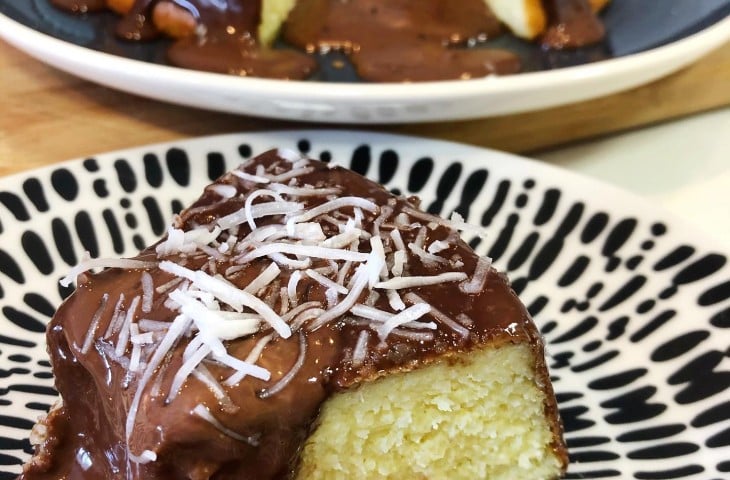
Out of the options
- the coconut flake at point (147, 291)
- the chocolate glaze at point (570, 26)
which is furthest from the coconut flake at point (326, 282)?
the chocolate glaze at point (570, 26)

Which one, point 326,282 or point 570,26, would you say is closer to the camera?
point 326,282

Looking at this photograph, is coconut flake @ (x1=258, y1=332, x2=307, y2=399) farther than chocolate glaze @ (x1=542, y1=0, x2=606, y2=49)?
No

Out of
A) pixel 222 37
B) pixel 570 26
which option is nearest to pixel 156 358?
pixel 222 37

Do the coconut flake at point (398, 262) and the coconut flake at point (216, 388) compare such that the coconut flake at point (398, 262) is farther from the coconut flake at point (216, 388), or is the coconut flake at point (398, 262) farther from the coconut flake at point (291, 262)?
the coconut flake at point (216, 388)

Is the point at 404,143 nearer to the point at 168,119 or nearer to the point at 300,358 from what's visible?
the point at 168,119

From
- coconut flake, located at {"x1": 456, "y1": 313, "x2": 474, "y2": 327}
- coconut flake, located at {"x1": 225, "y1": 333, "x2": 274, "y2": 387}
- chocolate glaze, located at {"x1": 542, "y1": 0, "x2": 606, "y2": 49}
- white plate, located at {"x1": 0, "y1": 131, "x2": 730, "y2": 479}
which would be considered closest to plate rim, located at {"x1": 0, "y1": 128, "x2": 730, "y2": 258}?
white plate, located at {"x1": 0, "y1": 131, "x2": 730, "y2": 479}

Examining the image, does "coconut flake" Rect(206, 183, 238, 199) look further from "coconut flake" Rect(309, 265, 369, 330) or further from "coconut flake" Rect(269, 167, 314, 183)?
"coconut flake" Rect(309, 265, 369, 330)
